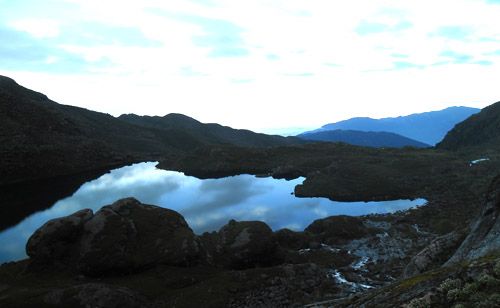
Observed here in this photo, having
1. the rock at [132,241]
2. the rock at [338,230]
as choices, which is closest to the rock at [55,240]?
the rock at [132,241]

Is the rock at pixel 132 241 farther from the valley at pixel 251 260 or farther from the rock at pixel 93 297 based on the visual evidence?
the rock at pixel 93 297

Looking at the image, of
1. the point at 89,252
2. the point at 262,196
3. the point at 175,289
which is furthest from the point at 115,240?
the point at 262,196

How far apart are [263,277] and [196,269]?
804cm

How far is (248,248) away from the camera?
5072cm

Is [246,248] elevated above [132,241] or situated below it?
below

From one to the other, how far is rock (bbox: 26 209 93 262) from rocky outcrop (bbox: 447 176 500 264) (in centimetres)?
4152

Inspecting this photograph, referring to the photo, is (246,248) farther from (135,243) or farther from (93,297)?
(93,297)

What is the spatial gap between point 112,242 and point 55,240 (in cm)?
666

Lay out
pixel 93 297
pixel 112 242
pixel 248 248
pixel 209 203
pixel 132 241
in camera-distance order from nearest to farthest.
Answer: pixel 93 297
pixel 112 242
pixel 132 241
pixel 248 248
pixel 209 203

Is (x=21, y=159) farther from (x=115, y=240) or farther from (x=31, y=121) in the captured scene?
(x=115, y=240)

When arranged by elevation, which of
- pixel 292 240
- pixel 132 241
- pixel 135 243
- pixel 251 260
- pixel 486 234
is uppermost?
pixel 486 234

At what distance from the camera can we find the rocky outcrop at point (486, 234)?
17469 millimetres

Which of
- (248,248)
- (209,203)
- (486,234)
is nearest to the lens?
(486,234)

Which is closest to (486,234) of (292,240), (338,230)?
(292,240)
